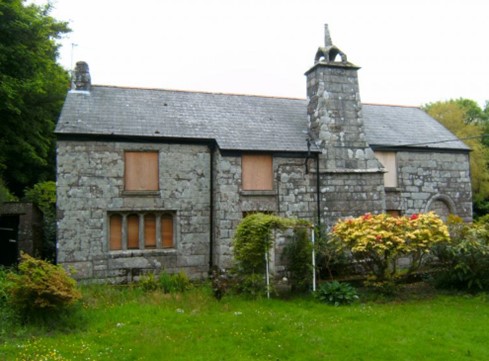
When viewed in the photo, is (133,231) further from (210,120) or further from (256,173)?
(210,120)

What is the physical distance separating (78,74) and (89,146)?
327cm

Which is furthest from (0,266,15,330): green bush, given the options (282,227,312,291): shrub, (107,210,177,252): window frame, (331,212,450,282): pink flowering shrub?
(331,212,450,282): pink flowering shrub

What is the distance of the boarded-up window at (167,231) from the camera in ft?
45.9

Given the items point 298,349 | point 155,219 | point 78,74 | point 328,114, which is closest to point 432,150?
point 328,114

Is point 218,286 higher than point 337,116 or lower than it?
lower

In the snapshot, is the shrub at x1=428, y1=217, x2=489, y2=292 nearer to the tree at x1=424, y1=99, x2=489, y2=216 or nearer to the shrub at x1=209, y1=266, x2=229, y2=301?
the shrub at x1=209, y1=266, x2=229, y2=301

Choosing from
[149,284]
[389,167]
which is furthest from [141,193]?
[389,167]

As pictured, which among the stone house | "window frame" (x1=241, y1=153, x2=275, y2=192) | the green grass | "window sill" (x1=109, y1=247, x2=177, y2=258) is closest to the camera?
the green grass

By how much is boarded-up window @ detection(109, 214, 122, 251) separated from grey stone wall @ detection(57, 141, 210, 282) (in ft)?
0.69

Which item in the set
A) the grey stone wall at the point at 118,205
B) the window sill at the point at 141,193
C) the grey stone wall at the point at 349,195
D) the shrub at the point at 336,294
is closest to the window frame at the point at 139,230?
the grey stone wall at the point at 118,205

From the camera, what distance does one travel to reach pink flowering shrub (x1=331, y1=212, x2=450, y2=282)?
35.7 feet

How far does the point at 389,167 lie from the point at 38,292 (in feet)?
42.3

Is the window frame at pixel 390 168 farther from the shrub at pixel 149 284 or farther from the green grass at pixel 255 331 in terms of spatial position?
the shrub at pixel 149 284

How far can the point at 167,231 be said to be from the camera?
554 inches
